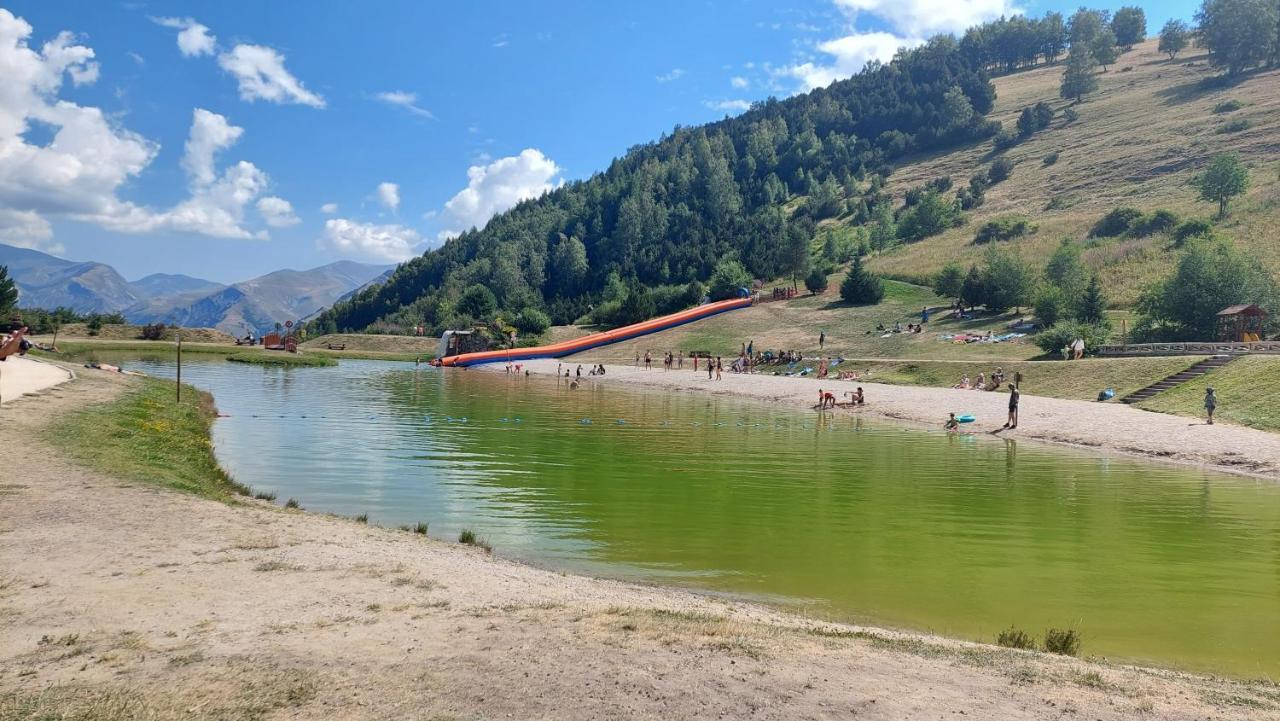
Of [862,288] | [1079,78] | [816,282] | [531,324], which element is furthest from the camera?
[1079,78]

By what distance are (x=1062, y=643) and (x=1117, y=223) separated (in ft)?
335

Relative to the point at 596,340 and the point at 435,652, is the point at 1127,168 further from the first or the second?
the point at 435,652

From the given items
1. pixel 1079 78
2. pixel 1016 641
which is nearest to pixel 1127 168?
pixel 1079 78

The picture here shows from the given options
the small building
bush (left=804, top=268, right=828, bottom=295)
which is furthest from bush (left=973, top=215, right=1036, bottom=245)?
the small building

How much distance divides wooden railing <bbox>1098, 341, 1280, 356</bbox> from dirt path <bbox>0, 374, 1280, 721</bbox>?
4179 cm

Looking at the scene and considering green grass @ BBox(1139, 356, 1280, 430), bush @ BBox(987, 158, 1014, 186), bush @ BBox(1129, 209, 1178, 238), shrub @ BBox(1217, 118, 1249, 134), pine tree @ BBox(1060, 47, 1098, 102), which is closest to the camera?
green grass @ BBox(1139, 356, 1280, 430)

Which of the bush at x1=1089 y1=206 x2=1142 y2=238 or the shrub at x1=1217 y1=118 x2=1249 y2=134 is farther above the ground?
the shrub at x1=1217 y1=118 x2=1249 y2=134

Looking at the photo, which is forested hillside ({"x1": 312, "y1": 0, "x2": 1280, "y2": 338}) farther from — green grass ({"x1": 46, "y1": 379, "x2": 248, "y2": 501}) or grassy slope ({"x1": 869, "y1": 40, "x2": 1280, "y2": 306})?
green grass ({"x1": 46, "y1": 379, "x2": 248, "y2": 501})

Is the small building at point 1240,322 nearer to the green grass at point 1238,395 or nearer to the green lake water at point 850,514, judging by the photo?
the green grass at point 1238,395

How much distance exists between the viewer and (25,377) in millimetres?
32500

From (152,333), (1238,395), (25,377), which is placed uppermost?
(152,333)

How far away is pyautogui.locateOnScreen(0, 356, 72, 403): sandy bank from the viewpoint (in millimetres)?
26945

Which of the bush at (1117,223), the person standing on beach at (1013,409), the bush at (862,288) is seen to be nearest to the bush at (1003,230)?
the bush at (1117,223)

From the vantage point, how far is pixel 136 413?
25.8 m
